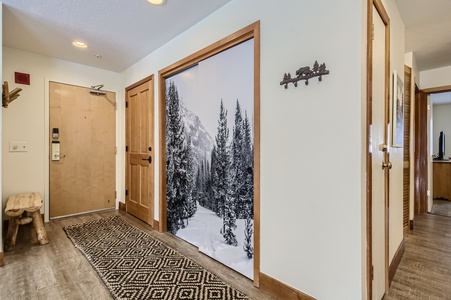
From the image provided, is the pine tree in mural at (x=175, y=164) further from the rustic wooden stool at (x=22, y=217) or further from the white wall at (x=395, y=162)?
the white wall at (x=395, y=162)

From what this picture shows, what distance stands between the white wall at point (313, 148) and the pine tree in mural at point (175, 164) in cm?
127

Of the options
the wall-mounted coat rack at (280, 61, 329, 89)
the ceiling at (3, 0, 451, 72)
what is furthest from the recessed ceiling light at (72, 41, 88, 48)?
the wall-mounted coat rack at (280, 61, 329, 89)

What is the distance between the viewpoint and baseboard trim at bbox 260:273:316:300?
5.09 feet

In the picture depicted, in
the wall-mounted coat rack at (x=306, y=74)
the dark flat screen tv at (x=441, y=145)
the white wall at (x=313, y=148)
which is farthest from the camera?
the dark flat screen tv at (x=441, y=145)

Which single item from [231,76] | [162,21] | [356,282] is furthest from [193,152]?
[356,282]

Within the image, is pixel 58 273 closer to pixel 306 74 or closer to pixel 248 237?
pixel 248 237

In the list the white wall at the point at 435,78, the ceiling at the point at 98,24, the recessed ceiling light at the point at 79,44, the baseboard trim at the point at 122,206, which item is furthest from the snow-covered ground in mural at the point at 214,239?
the white wall at the point at 435,78

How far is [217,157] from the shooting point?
2215 mm

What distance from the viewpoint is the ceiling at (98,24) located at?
83.8 inches

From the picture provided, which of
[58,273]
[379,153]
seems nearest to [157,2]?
[379,153]

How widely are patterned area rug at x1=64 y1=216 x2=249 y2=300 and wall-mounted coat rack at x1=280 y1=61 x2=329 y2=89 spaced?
1.61m

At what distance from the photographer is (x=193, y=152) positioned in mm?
2561

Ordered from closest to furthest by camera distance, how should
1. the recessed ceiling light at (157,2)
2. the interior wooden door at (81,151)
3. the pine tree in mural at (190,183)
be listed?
the recessed ceiling light at (157,2) → the pine tree in mural at (190,183) → the interior wooden door at (81,151)

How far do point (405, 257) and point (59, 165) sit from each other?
4656 millimetres
